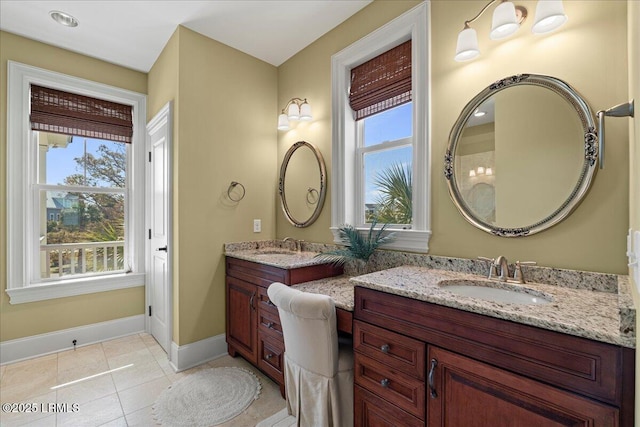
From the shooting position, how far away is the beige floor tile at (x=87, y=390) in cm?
199

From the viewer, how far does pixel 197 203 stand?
96.4 inches

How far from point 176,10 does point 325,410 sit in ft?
9.24

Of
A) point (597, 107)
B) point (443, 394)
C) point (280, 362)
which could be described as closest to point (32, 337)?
point (280, 362)

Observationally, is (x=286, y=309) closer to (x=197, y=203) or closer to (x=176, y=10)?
(x=197, y=203)

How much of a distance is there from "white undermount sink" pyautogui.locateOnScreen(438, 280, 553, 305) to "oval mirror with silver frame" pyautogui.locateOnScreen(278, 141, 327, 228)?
1322mm

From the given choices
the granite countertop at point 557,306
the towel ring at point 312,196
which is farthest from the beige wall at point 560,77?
the towel ring at point 312,196

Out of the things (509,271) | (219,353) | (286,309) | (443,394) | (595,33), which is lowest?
(219,353)

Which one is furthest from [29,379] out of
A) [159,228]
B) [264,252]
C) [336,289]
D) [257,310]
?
[336,289]

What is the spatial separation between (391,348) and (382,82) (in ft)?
5.75

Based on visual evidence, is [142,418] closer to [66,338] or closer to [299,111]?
[66,338]

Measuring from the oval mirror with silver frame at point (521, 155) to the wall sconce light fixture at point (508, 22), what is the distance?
0.67 ft

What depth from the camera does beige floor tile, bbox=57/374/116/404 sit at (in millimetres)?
1991

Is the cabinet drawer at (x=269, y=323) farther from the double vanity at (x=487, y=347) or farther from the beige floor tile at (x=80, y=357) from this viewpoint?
the beige floor tile at (x=80, y=357)

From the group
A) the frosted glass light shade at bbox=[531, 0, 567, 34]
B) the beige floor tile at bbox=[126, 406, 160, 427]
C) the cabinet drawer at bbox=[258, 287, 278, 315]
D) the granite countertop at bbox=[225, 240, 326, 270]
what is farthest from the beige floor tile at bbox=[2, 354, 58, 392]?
the frosted glass light shade at bbox=[531, 0, 567, 34]
